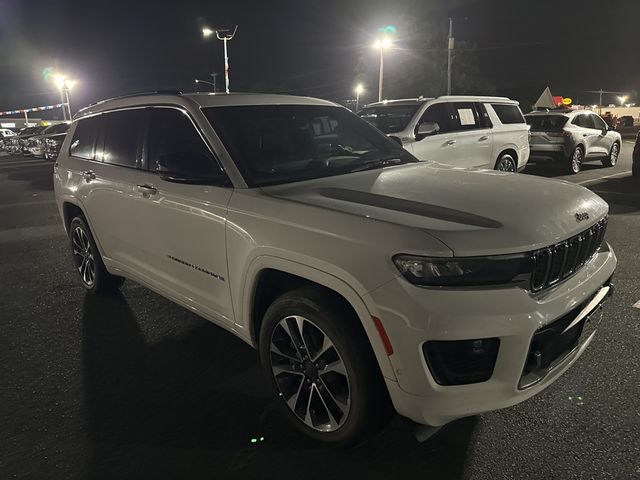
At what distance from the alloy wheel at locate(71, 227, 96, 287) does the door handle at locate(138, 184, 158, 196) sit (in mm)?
1465

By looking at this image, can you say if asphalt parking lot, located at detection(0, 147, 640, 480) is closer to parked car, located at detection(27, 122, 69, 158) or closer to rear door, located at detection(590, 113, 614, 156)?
rear door, located at detection(590, 113, 614, 156)

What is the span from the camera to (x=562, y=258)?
2406 millimetres

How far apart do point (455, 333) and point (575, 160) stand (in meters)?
12.5

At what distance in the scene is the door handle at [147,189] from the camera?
3.52 m

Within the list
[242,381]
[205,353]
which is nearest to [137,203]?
[205,353]

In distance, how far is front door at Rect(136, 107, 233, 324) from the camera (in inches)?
119

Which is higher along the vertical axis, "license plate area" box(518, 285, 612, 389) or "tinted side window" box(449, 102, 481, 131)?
"tinted side window" box(449, 102, 481, 131)

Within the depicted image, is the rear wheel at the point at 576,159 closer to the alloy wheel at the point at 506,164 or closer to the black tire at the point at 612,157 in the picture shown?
the black tire at the point at 612,157

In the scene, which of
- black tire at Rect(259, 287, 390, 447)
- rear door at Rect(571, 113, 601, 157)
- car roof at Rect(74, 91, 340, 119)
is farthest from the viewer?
rear door at Rect(571, 113, 601, 157)

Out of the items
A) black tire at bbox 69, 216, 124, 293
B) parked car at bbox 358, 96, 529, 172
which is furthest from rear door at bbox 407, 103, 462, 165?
black tire at bbox 69, 216, 124, 293

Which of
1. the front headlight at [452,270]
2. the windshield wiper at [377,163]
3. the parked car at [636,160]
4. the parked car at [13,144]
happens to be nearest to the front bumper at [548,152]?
the parked car at [636,160]

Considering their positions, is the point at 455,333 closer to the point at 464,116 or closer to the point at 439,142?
the point at 439,142

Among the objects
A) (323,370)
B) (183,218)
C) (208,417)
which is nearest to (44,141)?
(183,218)

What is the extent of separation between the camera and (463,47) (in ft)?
148
